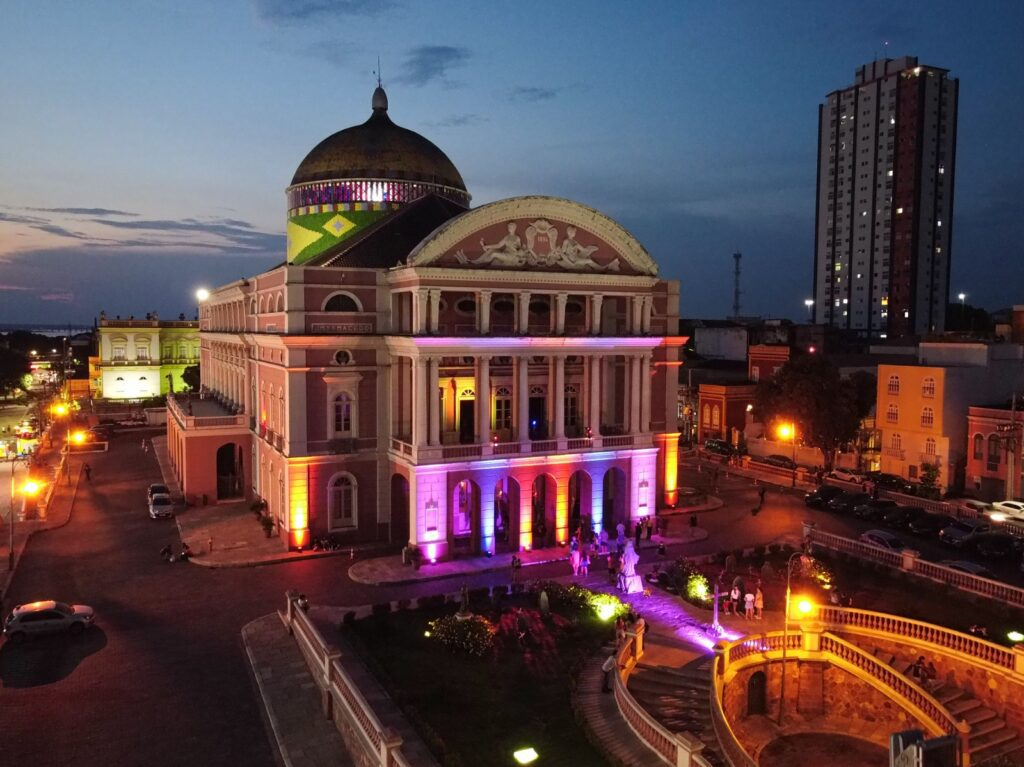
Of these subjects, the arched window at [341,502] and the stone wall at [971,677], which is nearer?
the stone wall at [971,677]

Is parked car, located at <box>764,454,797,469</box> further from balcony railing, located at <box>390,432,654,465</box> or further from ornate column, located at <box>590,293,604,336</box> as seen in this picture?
ornate column, located at <box>590,293,604,336</box>

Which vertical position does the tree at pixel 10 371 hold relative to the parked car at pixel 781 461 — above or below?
Result: above

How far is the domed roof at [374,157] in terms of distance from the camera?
160 feet

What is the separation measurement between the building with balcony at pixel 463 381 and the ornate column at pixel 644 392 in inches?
2.5

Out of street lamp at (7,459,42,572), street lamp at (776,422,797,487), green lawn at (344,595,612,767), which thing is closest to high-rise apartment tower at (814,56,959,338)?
street lamp at (776,422,797,487)

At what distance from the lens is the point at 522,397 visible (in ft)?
127

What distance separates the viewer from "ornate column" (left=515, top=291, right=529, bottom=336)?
38062 mm

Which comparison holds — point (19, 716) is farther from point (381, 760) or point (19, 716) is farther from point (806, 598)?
point (806, 598)

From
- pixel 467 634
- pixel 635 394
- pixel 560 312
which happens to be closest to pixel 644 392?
pixel 635 394

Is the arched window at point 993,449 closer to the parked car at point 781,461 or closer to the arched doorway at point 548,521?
the parked car at point 781,461

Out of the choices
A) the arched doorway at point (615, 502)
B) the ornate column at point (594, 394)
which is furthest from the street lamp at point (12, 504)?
the arched doorway at point (615, 502)

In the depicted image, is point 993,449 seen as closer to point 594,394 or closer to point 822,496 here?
point 822,496

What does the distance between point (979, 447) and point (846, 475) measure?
770 cm

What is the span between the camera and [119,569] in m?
34.8
